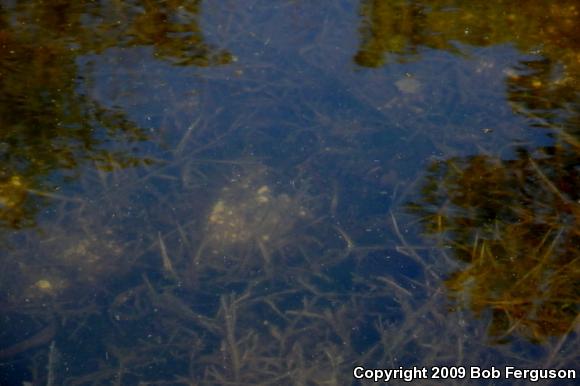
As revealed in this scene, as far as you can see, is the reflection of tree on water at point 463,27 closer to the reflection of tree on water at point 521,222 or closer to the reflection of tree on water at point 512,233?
the reflection of tree on water at point 521,222

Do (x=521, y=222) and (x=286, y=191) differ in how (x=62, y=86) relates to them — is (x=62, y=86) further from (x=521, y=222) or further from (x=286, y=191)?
(x=521, y=222)

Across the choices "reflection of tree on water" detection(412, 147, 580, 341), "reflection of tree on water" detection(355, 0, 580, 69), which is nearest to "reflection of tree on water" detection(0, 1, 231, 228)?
"reflection of tree on water" detection(355, 0, 580, 69)

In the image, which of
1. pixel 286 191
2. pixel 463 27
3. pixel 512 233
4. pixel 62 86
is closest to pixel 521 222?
pixel 512 233

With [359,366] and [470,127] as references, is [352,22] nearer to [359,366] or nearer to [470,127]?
[470,127]

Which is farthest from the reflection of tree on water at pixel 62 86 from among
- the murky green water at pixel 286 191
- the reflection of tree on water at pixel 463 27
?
the reflection of tree on water at pixel 463 27

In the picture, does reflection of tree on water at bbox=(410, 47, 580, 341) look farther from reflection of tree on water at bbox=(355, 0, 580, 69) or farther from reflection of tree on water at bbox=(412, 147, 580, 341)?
reflection of tree on water at bbox=(355, 0, 580, 69)

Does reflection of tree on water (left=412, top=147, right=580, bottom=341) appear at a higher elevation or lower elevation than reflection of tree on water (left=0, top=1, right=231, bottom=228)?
lower

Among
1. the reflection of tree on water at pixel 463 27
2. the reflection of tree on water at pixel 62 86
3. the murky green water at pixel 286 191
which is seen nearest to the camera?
the murky green water at pixel 286 191

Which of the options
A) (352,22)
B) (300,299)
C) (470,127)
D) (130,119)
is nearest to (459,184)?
(470,127)
